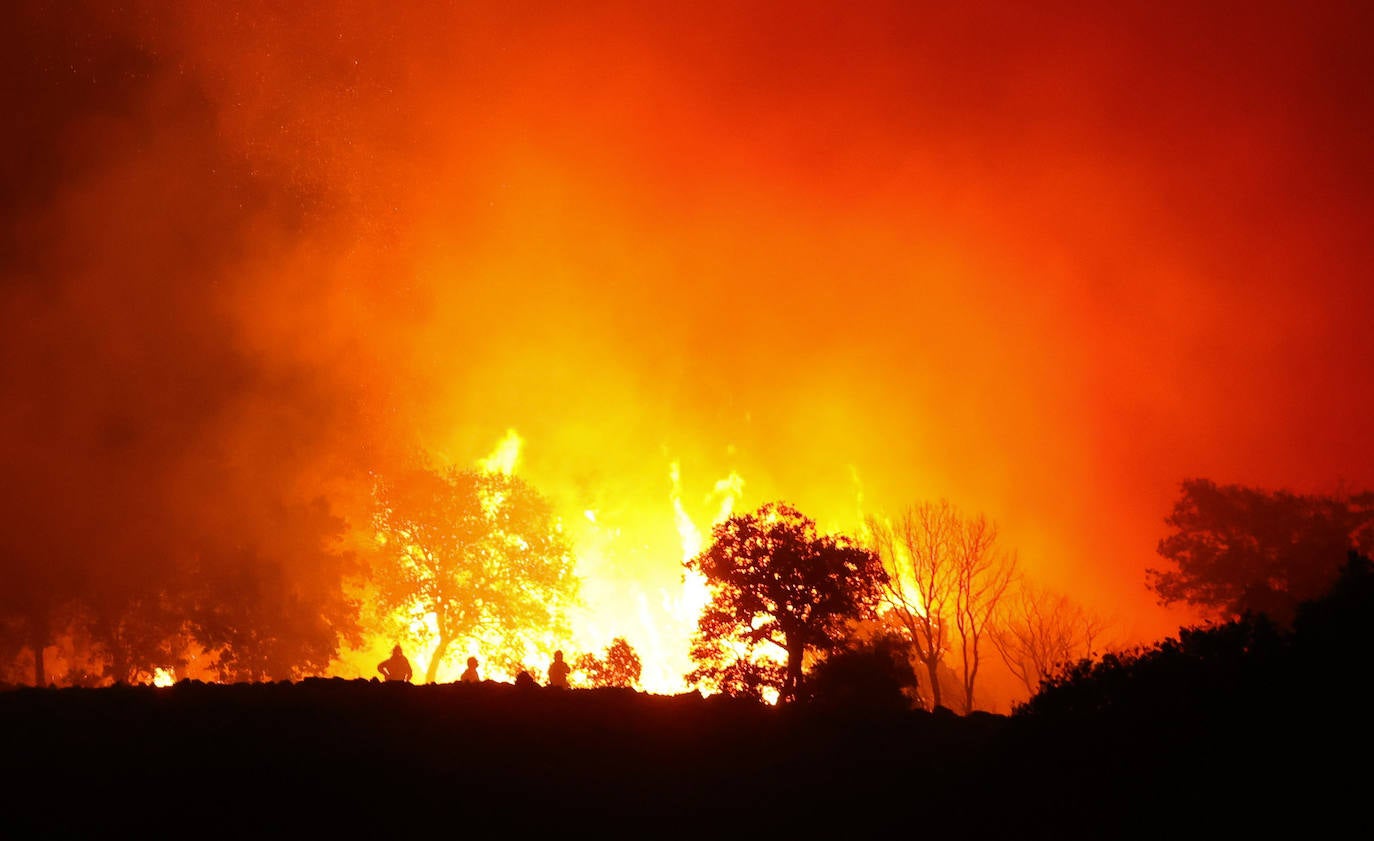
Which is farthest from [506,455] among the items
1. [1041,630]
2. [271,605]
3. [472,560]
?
[1041,630]

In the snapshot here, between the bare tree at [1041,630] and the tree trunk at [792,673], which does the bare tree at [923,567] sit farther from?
the tree trunk at [792,673]

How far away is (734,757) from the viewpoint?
723 inches

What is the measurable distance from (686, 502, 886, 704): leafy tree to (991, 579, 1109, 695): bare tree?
33.8 metres

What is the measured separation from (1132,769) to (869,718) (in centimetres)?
1035

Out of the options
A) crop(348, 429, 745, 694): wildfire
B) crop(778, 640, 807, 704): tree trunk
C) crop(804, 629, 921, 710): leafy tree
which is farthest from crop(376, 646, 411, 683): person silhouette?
crop(348, 429, 745, 694): wildfire

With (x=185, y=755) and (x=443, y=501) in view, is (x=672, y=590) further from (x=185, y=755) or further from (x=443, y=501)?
(x=185, y=755)

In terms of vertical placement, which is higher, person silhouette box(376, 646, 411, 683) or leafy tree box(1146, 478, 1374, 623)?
leafy tree box(1146, 478, 1374, 623)

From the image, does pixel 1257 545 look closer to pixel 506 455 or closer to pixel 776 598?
pixel 776 598

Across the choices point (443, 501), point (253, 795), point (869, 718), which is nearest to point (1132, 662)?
point (869, 718)

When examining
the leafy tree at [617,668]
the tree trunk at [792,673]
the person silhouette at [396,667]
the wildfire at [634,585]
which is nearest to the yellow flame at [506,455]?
the wildfire at [634,585]

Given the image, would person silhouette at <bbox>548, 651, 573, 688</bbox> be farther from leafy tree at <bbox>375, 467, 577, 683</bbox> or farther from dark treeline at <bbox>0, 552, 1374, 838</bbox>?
leafy tree at <bbox>375, 467, 577, 683</bbox>

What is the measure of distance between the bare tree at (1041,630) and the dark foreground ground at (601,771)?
44250 mm

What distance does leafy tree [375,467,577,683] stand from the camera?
52.6 metres

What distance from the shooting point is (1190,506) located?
52.0 meters
